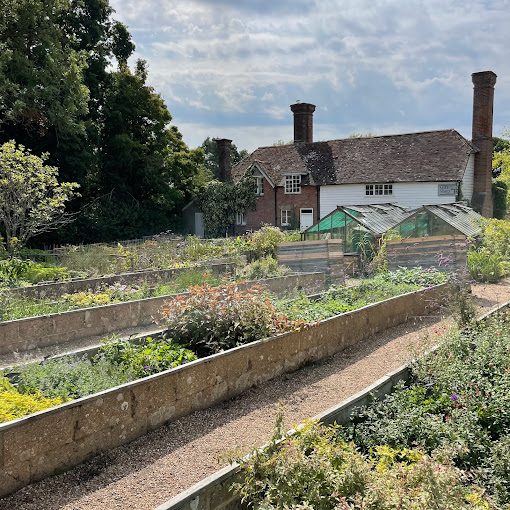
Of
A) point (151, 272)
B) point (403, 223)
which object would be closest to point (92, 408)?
point (151, 272)

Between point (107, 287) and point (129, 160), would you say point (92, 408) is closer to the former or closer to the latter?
point (107, 287)

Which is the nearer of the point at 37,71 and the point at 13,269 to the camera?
the point at 13,269

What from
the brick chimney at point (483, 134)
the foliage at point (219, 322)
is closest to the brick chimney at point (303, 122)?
the brick chimney at point (483, 134)

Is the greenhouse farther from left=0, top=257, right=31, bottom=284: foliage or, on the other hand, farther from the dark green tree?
the dark green tree

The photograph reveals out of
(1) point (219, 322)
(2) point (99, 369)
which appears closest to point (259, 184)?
(1) point (219, 322)

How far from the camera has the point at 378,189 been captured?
30156 millimetres

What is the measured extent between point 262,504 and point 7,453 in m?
2.44

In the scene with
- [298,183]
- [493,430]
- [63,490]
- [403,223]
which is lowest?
[63,490]

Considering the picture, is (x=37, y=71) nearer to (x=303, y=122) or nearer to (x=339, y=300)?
(x=303, y=122)

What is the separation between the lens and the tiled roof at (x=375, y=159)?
93.6ft

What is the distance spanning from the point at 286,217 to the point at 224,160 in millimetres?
6500

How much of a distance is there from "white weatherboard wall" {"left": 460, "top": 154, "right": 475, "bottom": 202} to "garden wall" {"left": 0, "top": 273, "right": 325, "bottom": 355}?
22426mm

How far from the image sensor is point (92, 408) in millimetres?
5211

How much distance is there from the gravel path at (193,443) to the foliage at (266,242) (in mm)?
10036
